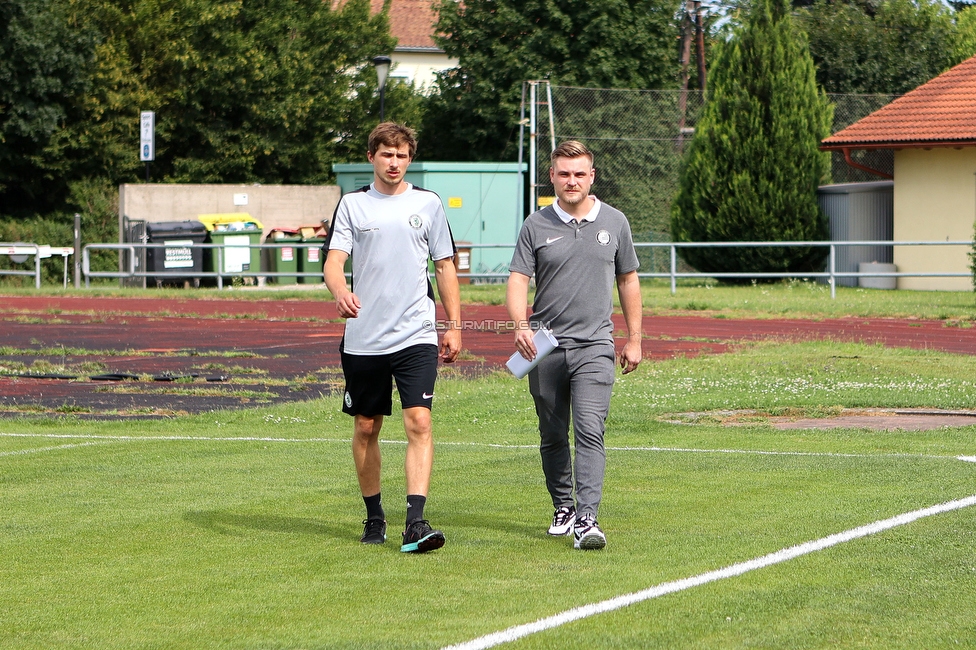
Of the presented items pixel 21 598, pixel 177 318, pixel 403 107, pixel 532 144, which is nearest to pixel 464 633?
pixel 21 598

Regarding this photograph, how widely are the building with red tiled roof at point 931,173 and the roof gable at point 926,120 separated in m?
0.02

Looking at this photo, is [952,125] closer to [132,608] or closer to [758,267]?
[758,267]

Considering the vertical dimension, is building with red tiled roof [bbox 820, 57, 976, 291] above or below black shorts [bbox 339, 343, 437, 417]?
above

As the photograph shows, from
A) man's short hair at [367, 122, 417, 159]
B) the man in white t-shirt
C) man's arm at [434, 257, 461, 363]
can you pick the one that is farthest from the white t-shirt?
man's short hair at [367, 122, 417, 159]

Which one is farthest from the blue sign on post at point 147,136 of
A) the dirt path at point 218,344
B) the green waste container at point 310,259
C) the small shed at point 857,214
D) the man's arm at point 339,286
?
the man's arm at point 339,286

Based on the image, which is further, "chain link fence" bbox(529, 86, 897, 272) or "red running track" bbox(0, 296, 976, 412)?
"chain link fence" bbox(529, 86, 897, 272)

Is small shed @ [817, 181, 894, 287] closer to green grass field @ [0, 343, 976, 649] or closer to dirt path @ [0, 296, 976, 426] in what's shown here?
dirt path @ [0, 296, 976, 426]

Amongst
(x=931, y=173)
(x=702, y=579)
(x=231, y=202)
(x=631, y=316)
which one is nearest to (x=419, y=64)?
(x=231, y=202)

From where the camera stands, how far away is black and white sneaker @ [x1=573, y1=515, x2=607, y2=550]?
21.0 feet

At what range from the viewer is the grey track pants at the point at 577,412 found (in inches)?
265

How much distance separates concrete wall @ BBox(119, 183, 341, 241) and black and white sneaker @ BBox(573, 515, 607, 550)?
105 ft

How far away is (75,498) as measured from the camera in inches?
313

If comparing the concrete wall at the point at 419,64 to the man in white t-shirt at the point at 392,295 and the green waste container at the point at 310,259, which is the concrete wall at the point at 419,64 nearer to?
the green waste container at the point at 310,259

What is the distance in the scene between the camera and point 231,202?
39562 mm
